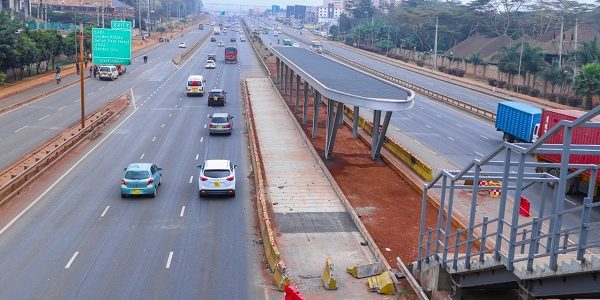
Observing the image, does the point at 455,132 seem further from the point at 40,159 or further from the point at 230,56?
the point at 230,56

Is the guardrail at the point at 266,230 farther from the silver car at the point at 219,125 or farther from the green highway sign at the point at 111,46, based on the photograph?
the green highway sign at the point at 111,46

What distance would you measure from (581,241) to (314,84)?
24.5 m

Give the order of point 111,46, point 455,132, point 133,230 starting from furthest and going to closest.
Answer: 1. point 455,132
2. point 111,46
3. point 133,230

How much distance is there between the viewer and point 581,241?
30.9 feet

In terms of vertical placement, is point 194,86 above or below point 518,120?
below

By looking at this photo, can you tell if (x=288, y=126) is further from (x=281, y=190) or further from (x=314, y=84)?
(x=281, y=190)

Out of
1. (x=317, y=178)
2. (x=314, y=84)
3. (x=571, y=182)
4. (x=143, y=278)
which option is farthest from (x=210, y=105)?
(x=143, y=278)

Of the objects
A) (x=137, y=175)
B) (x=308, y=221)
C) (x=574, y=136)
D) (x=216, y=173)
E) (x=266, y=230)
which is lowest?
(x=308, y=221)

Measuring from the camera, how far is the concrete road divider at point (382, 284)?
15773 millimetres

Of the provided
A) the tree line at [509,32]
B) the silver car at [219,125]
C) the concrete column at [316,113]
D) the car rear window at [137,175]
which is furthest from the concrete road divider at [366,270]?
the tree line at [509,32]

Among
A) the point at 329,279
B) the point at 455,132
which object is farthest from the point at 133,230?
the point at 455,132

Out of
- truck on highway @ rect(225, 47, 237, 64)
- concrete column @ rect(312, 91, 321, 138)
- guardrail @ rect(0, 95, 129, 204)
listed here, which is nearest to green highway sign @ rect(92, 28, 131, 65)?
guardrail @ rect(0, 95, 129, 204)

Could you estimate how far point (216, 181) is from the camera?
25.0m

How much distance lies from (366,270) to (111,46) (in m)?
32.6
